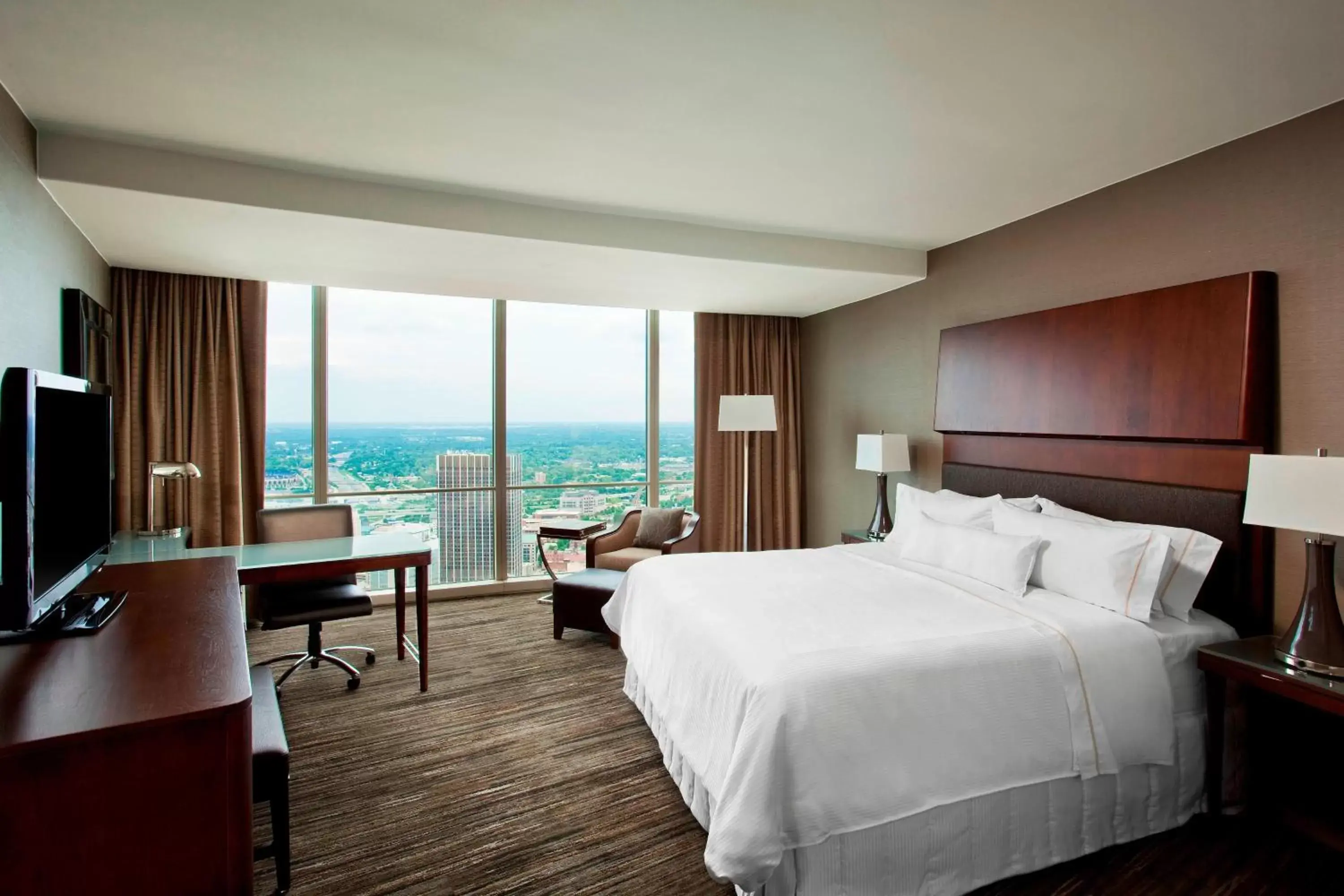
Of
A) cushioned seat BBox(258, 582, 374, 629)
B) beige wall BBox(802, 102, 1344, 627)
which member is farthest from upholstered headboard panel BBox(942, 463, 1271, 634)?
cushioned seat BBox(258, 582, 374, 629)

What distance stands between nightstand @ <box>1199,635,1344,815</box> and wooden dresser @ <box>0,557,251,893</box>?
2733mm

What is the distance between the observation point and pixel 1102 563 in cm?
248

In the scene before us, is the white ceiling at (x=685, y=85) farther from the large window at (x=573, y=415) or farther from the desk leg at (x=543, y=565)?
the desk leg at (x=543, y=565)

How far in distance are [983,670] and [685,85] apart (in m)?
2.15

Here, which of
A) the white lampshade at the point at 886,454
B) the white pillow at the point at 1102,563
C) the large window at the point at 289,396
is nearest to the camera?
the white pillow at the point at 1102,563

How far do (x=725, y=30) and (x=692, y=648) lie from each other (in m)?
2.01

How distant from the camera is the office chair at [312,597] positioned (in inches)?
125

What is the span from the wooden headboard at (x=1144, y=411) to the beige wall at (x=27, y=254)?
438 centimetres

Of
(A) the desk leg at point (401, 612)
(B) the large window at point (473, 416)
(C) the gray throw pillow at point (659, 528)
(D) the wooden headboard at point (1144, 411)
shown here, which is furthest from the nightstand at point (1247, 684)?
(B) the large window at point (473, 416)

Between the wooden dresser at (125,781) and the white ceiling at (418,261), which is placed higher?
the white ceiling at (418,261)

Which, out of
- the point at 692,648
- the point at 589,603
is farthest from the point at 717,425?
the point at 692,648

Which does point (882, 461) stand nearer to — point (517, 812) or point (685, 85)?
point (685, 85)

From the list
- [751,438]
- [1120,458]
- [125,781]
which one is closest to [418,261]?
[751,438]

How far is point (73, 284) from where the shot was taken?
122 inches
